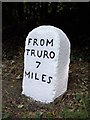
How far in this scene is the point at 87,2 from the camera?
7156 mm

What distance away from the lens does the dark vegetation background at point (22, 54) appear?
4824mm

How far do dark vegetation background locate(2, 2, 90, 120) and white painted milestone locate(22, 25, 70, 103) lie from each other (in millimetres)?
150

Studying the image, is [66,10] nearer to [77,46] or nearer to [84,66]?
[77,46]

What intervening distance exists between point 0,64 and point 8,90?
1.31 m

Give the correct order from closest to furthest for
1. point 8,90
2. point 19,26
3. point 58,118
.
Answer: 1. point 58,118
2. point 8,90
3. point 19,26

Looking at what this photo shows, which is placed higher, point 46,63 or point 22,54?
point 46,63

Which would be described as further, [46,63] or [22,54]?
[22,54]

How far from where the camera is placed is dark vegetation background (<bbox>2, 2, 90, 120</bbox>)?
15.8ft

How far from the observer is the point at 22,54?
7047mm

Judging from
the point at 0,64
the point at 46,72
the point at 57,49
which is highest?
the point at 57,49

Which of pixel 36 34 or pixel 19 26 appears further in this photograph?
pixel 19 26

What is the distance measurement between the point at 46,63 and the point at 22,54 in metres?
2.15

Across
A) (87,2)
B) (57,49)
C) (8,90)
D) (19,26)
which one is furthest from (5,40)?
(57,49)

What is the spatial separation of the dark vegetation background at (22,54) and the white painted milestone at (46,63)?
15 cm
